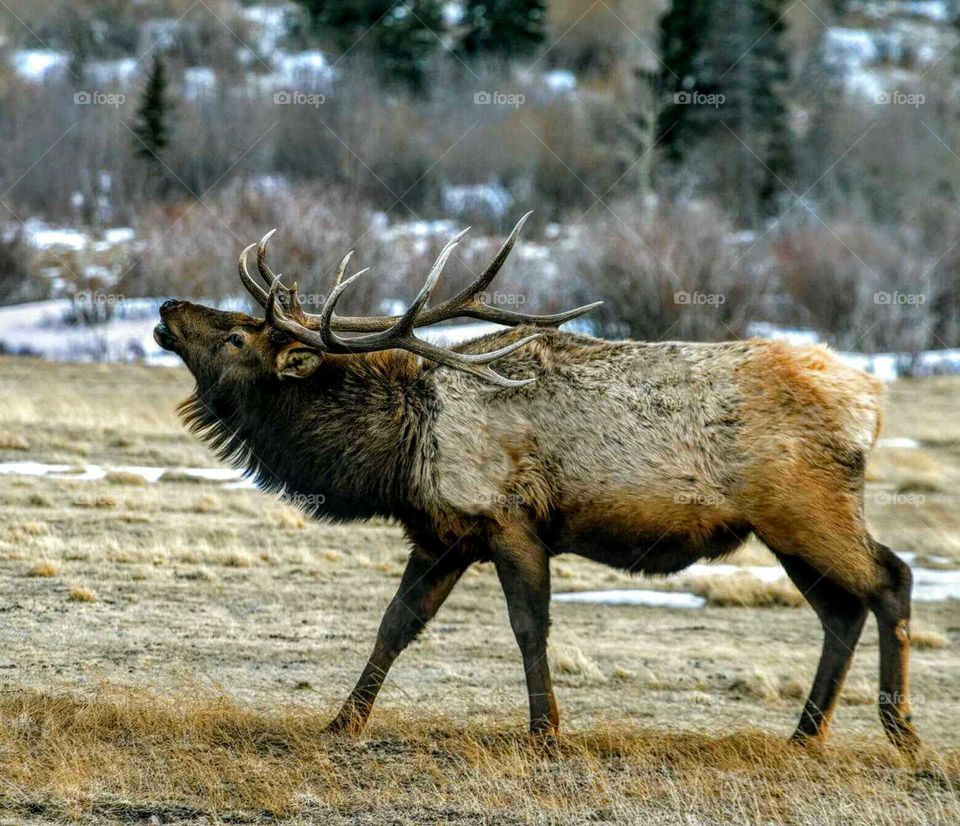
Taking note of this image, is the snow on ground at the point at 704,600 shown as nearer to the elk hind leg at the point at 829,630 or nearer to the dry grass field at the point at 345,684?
the dry grass field at the point at 345,684

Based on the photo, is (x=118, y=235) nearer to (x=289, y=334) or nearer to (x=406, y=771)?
(x=289, y=334)

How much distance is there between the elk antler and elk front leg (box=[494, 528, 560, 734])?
3.04 feet

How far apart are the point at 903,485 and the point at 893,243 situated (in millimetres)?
27708

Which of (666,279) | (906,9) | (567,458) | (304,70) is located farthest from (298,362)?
(906,9)

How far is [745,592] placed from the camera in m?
13.7

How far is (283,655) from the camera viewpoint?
10.1 metres

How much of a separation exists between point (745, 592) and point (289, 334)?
265 inches

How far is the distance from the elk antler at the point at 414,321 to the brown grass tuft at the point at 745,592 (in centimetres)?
545

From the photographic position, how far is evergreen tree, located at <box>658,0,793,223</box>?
55.5 metres

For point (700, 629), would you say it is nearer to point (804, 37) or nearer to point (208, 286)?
point (208, 286)

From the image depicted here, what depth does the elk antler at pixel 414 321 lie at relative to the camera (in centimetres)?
816

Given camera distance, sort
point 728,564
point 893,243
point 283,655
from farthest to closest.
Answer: point 893,243 → point 728,564 → point 283,655

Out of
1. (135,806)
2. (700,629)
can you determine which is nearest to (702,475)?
(135,806)

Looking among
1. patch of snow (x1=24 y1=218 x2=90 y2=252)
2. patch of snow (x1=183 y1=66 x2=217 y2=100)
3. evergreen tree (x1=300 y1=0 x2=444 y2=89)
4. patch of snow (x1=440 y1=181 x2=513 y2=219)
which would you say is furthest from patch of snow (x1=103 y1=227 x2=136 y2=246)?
evergreen tree (x1=300 y1=0 x2=444 y2=89)
